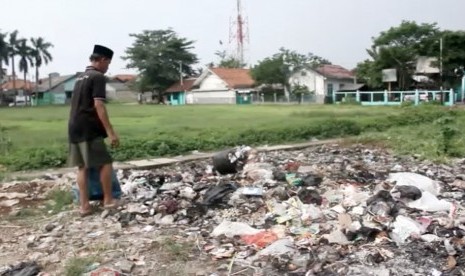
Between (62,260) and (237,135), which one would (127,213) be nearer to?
(62,260)

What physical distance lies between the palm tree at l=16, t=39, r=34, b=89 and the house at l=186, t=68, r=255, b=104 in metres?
24.7

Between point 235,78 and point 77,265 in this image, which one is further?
point 235,78

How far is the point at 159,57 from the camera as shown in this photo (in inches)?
2395

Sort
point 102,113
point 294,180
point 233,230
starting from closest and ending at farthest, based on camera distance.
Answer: point 233,230 < point 102,113 < point 294,180

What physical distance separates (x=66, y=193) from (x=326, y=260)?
3.51m

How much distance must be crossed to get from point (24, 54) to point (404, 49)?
4965 centimetres

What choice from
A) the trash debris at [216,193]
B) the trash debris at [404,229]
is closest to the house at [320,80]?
the trash debris at [216,193]

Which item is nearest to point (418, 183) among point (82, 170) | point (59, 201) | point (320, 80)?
point (82, 170)

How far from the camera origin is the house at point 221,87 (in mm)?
54188

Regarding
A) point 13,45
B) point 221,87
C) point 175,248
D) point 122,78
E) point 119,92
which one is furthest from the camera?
point 122,78

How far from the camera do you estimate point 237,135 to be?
37.3ft

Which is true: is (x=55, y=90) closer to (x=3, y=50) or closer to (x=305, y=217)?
(x=3, y=50)

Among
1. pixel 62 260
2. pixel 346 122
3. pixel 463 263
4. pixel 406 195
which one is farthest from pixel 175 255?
pixel 346 122

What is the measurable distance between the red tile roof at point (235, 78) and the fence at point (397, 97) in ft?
46.4
